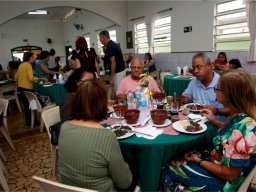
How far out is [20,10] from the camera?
6738 mm

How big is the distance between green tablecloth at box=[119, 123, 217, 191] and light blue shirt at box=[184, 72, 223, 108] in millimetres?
779

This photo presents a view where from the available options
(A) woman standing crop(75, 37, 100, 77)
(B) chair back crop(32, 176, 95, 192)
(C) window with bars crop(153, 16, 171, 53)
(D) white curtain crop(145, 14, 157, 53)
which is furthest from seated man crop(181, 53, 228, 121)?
(D) white curtain crop(145, 14, 157, 53)

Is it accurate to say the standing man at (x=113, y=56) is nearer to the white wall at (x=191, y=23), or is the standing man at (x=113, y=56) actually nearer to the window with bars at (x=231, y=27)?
the white wall at (x=191, y=23)

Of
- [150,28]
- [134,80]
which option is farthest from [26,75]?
[150,28]

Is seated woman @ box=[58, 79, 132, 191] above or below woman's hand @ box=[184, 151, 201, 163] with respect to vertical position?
above

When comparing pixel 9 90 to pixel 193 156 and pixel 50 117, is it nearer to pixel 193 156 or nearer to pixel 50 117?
Result: pixel 50 117

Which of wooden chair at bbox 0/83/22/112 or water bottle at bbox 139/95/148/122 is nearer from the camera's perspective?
water bottle at bbox 139/95/148/122

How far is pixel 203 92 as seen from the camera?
7.60ft

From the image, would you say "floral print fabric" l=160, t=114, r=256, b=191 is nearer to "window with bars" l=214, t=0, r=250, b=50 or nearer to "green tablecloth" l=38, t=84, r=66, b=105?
"green tablecloth" l=38, t=84, r=66, b=105

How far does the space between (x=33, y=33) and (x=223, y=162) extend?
44.1 feet

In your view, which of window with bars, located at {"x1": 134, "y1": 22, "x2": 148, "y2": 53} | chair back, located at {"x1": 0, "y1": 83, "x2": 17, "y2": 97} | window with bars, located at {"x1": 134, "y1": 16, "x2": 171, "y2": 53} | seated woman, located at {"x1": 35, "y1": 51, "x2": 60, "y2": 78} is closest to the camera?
seated woman, located at {"x1": 35, "y1": 51, "x2": 60, "y2": 78}

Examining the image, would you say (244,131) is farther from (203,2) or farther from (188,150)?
(203,2)

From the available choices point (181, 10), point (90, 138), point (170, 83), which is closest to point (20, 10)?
point (181, 10)

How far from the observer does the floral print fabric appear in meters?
1.11
